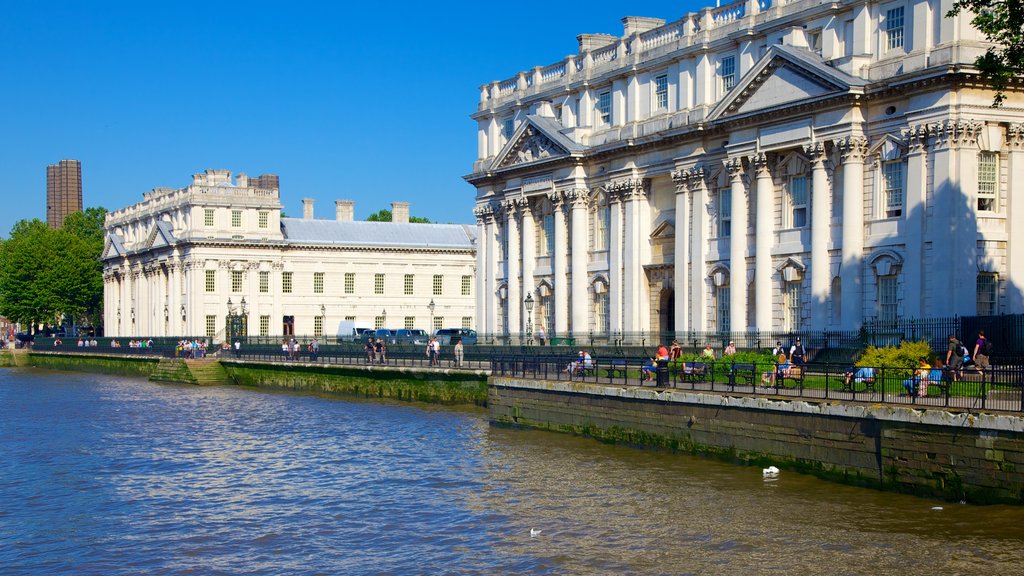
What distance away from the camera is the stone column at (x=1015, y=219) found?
145ft

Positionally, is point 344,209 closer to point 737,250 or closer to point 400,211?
point 400,211

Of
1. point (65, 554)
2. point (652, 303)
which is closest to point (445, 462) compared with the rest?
point (65, 554)

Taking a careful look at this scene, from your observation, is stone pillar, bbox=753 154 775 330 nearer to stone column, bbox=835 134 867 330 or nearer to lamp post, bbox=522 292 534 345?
stone column, bbox=835 134 867 330

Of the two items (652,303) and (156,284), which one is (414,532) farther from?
(156,284)

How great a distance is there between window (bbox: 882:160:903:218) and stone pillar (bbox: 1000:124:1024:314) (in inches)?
146

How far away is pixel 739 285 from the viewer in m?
53.5

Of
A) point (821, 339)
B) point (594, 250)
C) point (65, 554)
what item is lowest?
point (65, 554)

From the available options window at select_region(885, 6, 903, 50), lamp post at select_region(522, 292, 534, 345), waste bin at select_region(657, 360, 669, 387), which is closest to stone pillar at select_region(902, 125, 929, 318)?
window at select_region(885, 6, 903, 50)

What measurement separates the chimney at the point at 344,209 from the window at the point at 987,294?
253ft

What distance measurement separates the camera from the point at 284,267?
10575 centimetres

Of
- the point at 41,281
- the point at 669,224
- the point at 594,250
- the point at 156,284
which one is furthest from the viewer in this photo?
the point at 41,281

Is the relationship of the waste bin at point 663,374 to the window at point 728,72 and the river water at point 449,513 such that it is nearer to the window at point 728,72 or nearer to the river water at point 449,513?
the river water at point 449,513

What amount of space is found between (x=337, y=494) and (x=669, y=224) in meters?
32.5

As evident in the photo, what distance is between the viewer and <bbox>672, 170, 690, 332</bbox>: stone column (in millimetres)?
57688
